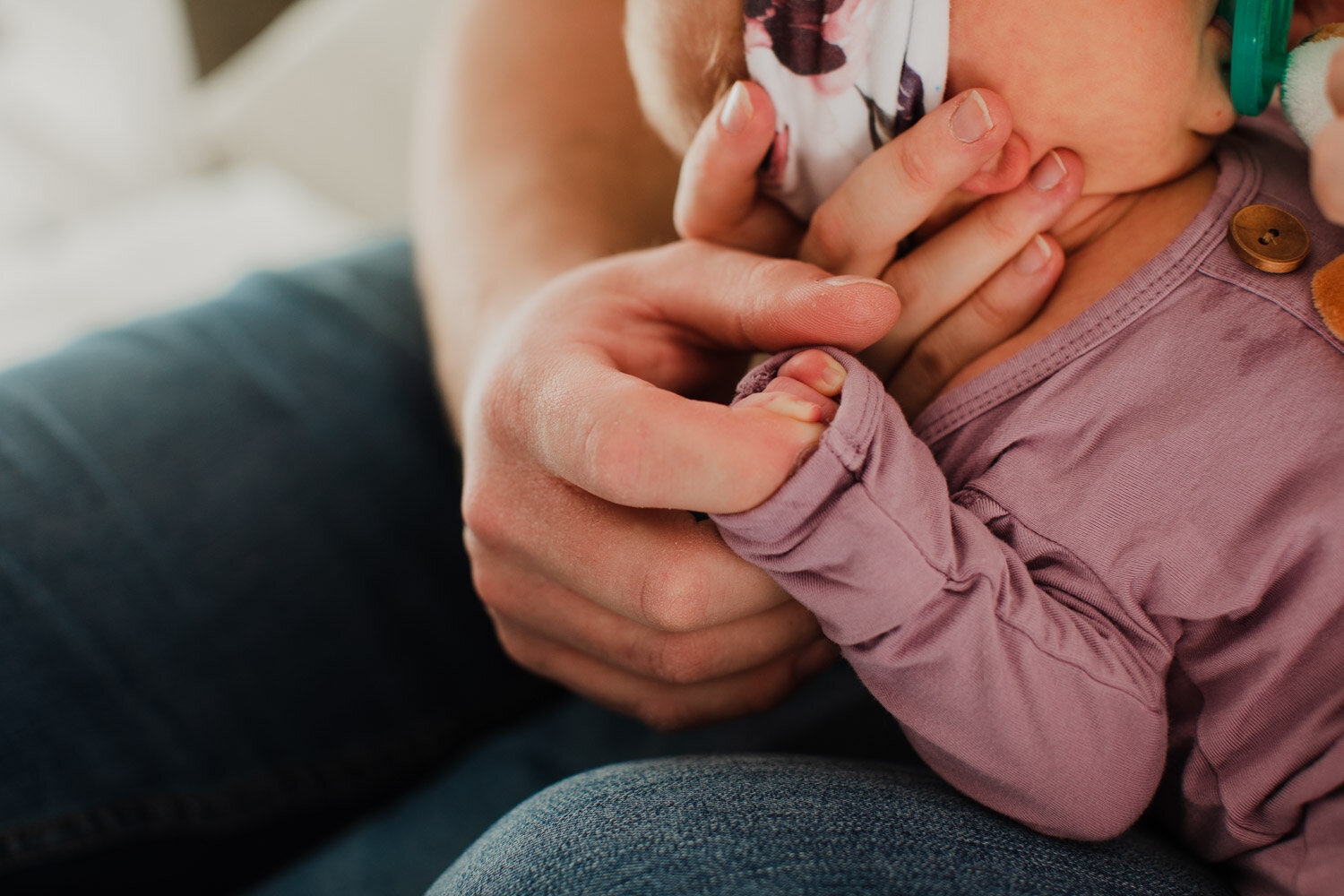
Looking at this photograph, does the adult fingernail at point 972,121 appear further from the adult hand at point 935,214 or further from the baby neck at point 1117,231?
the baby neck at point 1117,231

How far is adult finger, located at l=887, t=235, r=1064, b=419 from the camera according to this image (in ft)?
2.17

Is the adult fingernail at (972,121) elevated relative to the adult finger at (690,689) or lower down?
elevated

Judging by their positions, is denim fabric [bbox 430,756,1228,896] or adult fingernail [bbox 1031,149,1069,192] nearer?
denim fabric [bbox 430,756,1228,896]

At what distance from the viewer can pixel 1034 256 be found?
657 millimetres

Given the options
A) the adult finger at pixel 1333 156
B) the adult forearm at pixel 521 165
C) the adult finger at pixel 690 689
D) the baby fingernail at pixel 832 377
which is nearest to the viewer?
the adult finger at pixel 1333 156

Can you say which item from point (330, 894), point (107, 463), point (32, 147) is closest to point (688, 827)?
point (330, 894)

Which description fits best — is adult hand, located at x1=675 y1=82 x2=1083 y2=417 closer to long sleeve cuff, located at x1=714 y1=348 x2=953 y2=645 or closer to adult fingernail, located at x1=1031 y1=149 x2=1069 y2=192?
adult fingernail, located at x1=1031 y1=149 x2=1069 y2=192

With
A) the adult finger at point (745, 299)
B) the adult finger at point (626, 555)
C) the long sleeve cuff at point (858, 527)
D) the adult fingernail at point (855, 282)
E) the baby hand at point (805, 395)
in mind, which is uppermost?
the adult fingernail at point (855, 282)

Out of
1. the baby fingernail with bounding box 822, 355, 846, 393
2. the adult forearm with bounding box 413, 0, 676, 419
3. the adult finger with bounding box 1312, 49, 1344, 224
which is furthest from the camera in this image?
the adult forearm with bounding box 413, 0, 676, 419

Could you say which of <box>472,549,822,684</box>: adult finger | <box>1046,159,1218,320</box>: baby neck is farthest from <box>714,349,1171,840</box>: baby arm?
<box>1046,159,1218,320</box>: baby neck

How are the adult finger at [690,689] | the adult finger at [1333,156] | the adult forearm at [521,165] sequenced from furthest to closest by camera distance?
the adult forearm at [521,165], the adult finger at [690,689], the adult finger at [1333,156]

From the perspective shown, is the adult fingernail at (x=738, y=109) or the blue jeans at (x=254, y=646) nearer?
the adult fingernail at (x=738, y=109)

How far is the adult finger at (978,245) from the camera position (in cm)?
A: 64

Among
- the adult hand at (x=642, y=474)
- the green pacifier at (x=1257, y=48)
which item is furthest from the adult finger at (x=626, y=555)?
the green pacifier at (x=1257, y=48)
